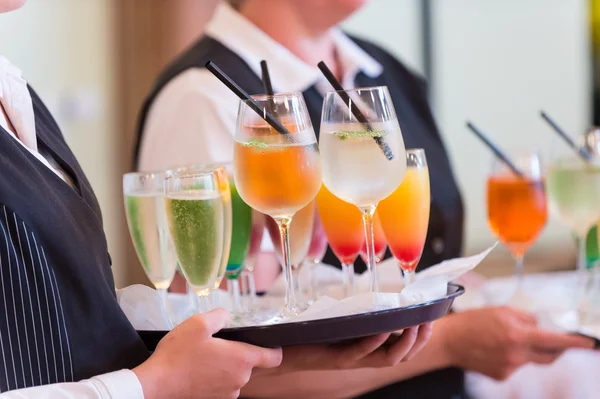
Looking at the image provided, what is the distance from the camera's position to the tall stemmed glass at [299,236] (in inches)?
56.5

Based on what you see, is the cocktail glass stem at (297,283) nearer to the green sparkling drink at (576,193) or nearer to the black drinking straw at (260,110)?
the black drinking straw at (260,110)

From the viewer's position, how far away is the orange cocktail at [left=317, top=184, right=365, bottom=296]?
1.42 m

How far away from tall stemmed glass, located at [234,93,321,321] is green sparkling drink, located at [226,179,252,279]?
→ 0.20 meters

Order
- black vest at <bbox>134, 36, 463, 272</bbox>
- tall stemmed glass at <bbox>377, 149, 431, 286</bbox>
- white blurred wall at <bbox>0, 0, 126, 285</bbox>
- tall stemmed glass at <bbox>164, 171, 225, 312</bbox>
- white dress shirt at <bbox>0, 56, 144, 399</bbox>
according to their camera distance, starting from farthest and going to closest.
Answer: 1. white blurred wall at <bbox>0, 0, 126, 285</bbox>
2. black vest at <bbox>134, 36, 463, 272</bbox>
3. tall stemmed glass at <bbox>377, 149, 431, 286</bbox>
4. tall stemmed glass at <bbox>164, 171, 225, 312</bbox>
5. white dress shirt at <bbox>0, 56, 144, 399</bbox>

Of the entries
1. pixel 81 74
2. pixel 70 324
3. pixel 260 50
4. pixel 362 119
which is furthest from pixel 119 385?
pixel 81 74

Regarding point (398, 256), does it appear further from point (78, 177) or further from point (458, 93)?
point (458, 93)

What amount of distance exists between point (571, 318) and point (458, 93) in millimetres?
3828

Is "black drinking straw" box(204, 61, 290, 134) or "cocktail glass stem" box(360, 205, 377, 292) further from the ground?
"black drinking straw" box(204, 61, 290, 134)

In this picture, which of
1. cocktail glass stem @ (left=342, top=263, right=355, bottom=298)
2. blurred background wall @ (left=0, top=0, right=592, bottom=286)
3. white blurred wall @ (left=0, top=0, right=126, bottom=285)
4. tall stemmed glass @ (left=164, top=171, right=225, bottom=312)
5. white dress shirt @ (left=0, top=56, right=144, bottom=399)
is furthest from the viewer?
blurred background wall @ (left=0, top=0, right=592, bottom=286)

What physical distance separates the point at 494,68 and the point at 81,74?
8.93 ft

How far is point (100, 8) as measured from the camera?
13.5 ft

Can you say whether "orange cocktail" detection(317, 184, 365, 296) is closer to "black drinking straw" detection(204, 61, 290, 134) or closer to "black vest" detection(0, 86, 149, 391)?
"black drinking straw" detection(204, 61, 290, 134)

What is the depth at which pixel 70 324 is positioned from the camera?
1.07m

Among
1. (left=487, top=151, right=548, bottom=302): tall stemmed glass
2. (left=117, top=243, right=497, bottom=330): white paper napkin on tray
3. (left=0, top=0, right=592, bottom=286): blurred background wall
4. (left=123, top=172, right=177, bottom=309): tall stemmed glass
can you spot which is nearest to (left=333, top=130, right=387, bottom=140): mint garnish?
(left=117, top=243, right=497, bottom=330): white paper napkin on tray
